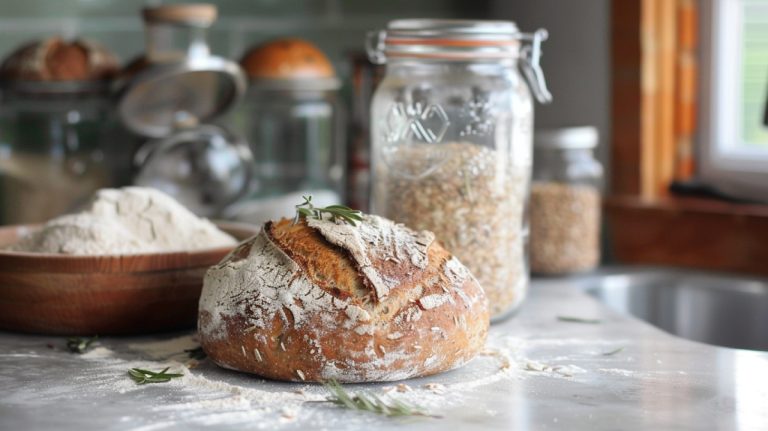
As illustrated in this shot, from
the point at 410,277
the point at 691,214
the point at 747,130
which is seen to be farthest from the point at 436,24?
the point at 747,130

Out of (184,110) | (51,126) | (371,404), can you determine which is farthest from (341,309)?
(51,126)

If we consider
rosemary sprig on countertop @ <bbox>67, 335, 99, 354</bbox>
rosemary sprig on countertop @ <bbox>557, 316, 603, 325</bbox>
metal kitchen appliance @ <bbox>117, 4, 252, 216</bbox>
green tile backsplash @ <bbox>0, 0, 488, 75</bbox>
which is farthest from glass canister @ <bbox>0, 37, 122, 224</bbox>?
rosemary sprig on countertop @ <bbox>557, 316, 603, 325</bbox>

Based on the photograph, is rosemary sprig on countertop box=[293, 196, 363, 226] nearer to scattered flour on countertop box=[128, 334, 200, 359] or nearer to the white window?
scattered flour on countertop box=[128, 334, 200, 359]

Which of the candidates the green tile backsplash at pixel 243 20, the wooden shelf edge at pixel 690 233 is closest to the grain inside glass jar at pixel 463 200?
the wooden shelf edge at pixel 690 233

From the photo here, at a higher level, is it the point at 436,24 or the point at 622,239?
the point at 436,24

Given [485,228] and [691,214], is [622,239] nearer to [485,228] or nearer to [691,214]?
[691,214]

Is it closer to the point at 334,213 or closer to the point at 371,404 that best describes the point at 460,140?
the point at 334,213

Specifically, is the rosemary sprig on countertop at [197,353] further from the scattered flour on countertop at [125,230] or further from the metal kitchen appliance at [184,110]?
the metal kitchen appliance at [184,110]
